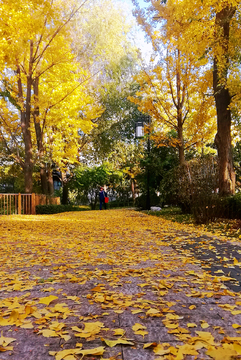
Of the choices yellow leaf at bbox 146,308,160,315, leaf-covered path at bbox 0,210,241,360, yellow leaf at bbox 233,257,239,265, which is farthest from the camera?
yellow leaf at bbox 233,257,239,265

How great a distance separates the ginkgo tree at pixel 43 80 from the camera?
11.2 m

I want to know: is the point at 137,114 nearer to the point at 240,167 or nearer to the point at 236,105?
the point at 240,167

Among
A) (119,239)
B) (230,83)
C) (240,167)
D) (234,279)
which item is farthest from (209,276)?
(240,167)

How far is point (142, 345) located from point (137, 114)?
23.6 meters

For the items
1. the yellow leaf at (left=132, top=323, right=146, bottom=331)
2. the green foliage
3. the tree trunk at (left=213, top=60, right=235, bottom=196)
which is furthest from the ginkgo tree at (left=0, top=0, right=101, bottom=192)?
the yellow leaf at (left=132, top=323, right=146, bottom=331)

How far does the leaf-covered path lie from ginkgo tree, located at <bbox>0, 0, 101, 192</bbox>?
9.02 m

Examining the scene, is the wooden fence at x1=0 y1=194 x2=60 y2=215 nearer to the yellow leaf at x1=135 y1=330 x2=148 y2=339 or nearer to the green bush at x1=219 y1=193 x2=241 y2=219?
the green bush at x1=219 y1=193 x2=241 y2=219

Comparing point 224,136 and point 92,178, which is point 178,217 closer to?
point 224,136

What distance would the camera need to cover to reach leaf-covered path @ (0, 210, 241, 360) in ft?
5.98

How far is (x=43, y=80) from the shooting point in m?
16.2

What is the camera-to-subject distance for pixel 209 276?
334 centimetres

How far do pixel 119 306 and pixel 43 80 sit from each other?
50.8 ft

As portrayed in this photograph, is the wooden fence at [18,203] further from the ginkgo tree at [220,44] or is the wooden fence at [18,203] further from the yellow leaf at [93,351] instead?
the yellow leaf at [93,351]

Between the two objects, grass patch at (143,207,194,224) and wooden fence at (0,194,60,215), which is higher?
wooden fence at (0,194,60,215)
